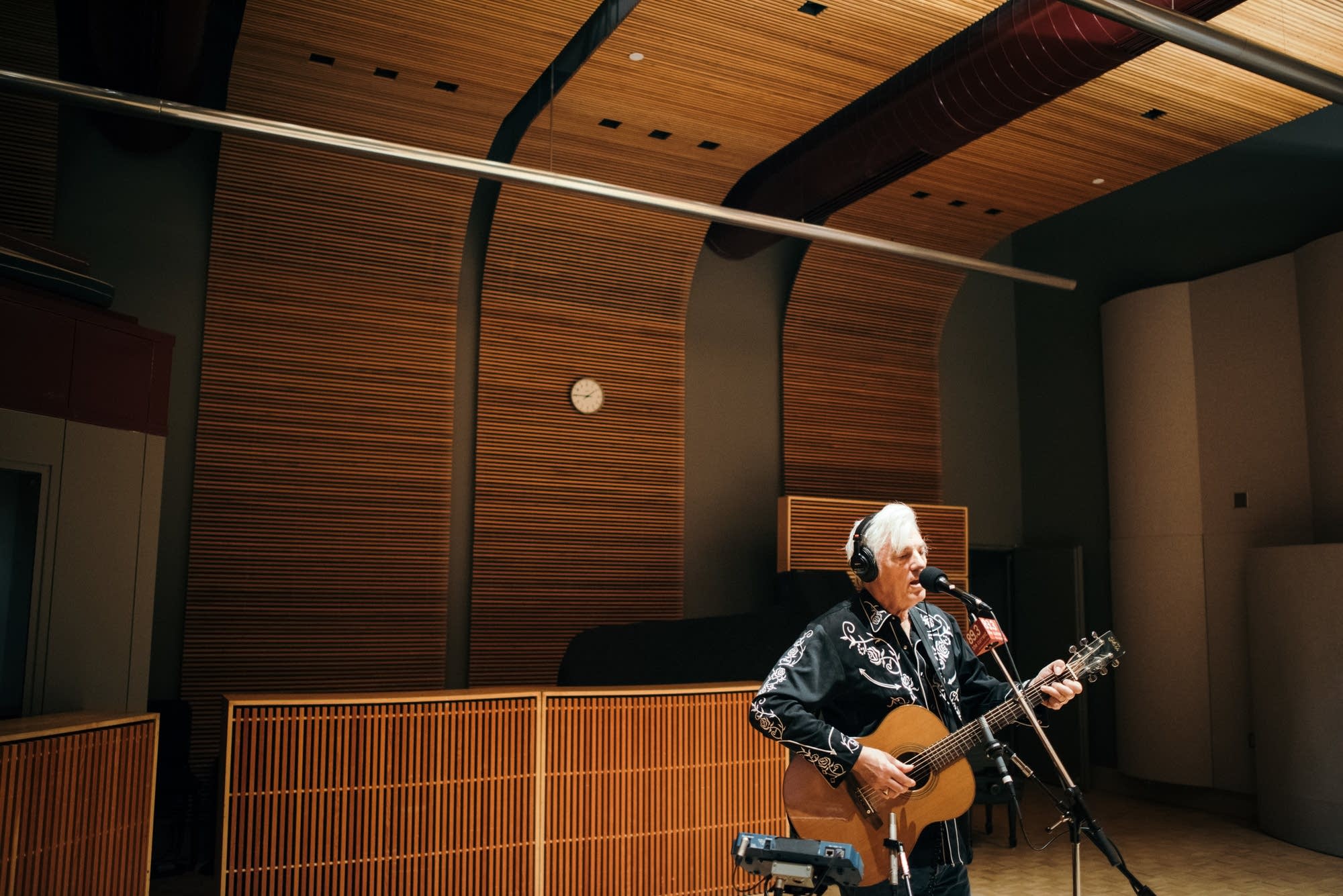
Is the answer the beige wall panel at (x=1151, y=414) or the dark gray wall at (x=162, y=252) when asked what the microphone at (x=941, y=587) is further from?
the beige wall panel at (x=1151, y=414)

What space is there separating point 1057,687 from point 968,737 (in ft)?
0.94

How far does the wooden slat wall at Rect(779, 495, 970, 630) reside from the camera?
26.6ft

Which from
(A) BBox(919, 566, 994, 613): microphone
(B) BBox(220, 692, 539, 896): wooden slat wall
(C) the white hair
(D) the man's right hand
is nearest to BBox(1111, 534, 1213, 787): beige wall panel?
(B) BBox(220, 692, 539, 896): wooden slat wall

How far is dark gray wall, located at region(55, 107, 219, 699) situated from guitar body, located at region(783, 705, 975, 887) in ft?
18.0

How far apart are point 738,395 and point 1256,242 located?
14.7 ft

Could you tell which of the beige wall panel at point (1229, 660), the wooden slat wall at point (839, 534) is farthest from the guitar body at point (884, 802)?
the beige wall panel at point (1229, 660)

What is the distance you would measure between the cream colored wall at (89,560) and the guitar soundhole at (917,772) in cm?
399

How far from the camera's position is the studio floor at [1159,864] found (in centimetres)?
585

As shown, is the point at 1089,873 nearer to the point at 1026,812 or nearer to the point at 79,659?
the point at 1026,812

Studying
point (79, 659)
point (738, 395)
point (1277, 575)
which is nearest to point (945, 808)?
point (79, 659)

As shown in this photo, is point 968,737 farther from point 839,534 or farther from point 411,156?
point 839,534

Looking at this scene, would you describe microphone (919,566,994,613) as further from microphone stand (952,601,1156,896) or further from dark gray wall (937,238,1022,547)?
dark gray wall (937,238,1022,547)

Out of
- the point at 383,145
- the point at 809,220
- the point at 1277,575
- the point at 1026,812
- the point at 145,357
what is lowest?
the point at 1026,812

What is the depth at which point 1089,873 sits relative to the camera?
6.28m
